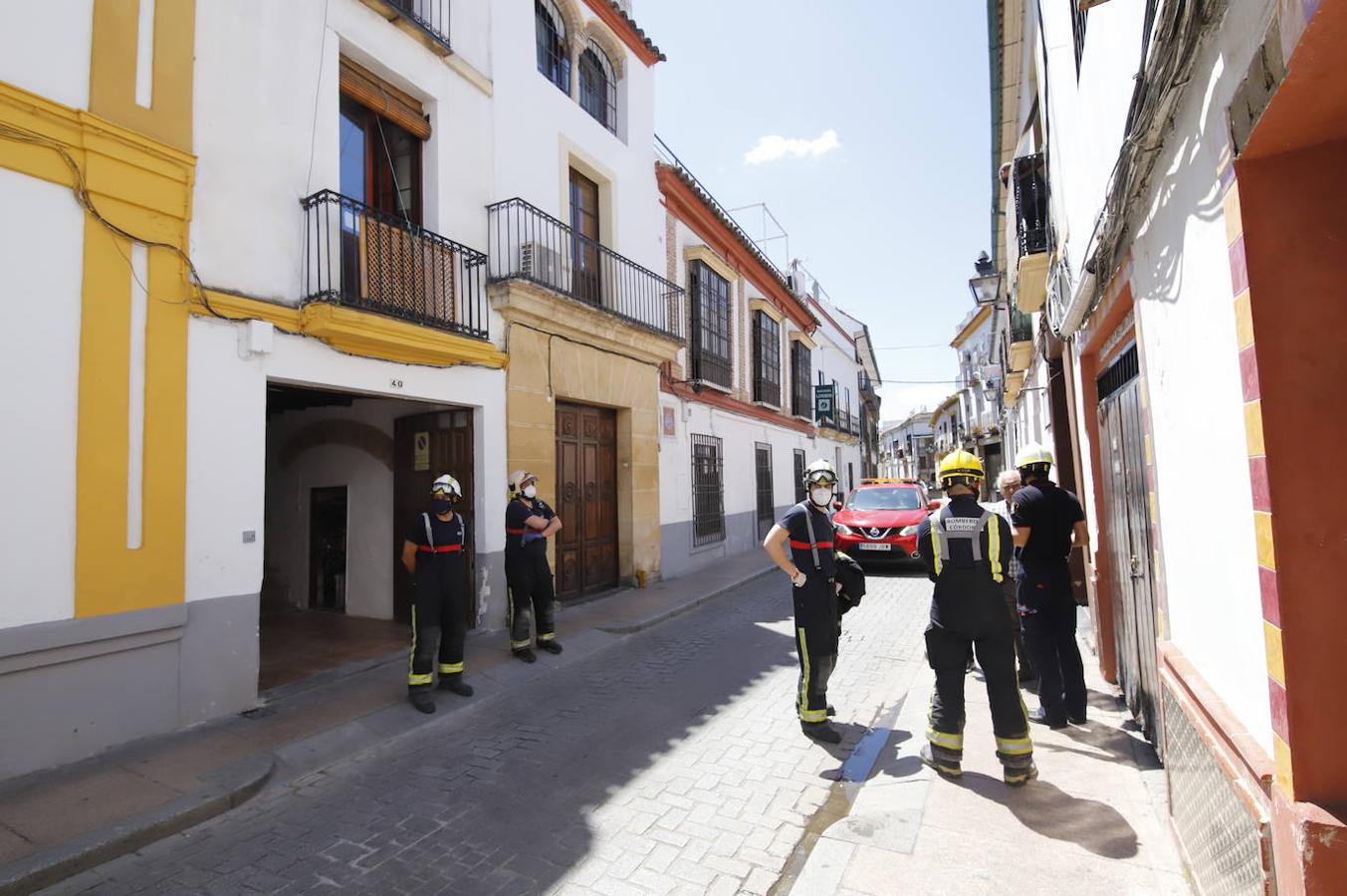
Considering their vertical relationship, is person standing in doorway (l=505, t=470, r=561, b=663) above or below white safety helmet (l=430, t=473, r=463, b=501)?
below

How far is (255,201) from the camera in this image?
5422mm

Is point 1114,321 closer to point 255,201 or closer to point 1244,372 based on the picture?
point 1244,372

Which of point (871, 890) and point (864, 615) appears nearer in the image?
point (871, 890)

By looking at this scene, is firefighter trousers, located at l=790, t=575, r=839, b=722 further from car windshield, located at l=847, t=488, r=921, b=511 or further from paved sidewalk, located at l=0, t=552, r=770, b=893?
car windshield, located at l=847, t=488, r=921, b=511

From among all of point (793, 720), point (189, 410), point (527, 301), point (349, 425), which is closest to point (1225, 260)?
point (793, 720)

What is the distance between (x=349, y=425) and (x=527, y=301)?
2825 millimetres

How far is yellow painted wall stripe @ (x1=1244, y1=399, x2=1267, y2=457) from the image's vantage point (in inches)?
67.3

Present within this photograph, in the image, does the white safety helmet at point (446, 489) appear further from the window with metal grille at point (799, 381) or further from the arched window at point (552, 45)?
the window with metal grille at point (799, 381)

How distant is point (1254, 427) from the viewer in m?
1.76

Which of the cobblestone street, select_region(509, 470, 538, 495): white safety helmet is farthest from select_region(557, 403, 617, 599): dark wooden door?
the cobblestone street

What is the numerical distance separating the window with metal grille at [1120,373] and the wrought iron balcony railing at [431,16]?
708 centimetres

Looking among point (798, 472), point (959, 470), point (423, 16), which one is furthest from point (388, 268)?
point (798, 472)

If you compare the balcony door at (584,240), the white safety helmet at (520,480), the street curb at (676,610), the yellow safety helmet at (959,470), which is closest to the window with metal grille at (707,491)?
the street curb at (676,610)

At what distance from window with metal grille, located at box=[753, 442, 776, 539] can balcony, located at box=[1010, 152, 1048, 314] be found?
30.5ft
